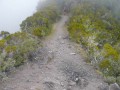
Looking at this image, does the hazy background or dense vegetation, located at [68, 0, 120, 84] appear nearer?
dense vegetation, located at [68, 0, 120, 84]

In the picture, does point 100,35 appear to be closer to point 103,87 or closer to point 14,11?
point 103,87

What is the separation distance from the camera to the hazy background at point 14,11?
79.9m

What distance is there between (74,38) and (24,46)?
48.6 feet

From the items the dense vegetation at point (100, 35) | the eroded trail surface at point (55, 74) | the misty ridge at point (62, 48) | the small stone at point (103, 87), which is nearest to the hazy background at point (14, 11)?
→ the misty ridge at point (62, 48)

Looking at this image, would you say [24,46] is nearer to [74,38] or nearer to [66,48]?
[66,48]

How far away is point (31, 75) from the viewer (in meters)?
29.6

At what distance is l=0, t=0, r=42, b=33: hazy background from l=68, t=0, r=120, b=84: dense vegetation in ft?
58.7

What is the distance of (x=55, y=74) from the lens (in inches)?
1202

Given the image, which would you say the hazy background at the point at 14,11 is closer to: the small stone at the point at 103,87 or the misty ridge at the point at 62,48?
the misty ridge at the point at 62,48

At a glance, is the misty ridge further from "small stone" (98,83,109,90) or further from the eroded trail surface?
"small stone" (98,83,109,90)

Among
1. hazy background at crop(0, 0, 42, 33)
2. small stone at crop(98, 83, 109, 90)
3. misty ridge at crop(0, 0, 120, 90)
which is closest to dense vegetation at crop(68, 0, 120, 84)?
misty ridge at crop(0, 0, 120, 90)

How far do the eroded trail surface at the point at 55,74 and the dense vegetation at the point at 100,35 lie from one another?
1800mm

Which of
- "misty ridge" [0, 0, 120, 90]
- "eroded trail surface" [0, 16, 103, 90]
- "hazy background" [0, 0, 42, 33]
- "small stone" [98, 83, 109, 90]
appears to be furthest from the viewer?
"hazy background" [0, 0, 42, 33]

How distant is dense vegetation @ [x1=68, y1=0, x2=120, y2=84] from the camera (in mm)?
33812
